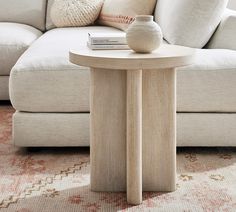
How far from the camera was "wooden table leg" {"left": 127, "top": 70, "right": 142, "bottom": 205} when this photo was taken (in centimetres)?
186

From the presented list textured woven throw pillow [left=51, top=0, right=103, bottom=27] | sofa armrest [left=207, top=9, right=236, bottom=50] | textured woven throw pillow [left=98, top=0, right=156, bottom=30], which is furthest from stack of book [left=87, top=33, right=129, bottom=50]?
textured woven throw pillow [left=51, top=0, right=103, bottom=27]

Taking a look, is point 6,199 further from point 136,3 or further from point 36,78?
point 136,3

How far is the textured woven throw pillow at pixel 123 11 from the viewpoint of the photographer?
327 centimetres

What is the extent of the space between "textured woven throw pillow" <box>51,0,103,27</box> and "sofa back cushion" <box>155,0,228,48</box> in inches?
43.8

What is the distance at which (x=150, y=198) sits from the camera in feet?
6.50

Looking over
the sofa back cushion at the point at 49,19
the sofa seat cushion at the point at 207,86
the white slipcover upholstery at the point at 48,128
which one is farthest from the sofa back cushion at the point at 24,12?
the sofa seat cushion at the point at 207,86

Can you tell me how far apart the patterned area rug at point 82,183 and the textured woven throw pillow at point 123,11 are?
1.09 metres

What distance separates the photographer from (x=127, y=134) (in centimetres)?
190

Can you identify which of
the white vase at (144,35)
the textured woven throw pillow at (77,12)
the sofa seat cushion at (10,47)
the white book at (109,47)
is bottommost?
the sofa seat cushion at (10,47)

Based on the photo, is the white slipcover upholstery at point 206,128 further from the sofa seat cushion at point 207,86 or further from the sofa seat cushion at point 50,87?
the sofa seat cushion at point 50,87

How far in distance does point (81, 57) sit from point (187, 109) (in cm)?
71

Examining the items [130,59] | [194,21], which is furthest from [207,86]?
[130,59]

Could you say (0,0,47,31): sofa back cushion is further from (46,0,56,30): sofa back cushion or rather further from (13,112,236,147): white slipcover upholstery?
(13,112,236,147): white slipcover upholstery

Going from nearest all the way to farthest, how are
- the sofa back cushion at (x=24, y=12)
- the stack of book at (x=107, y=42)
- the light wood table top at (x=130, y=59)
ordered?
the light wood table top at (x=130, y=59), the stack of book at (x=107, y=42), the sofa back cushion at (x=24, y=12)
